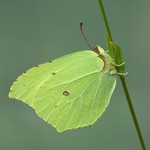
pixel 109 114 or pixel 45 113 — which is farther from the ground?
pixel 109 114

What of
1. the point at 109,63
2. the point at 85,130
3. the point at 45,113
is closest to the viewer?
the point at 109,63

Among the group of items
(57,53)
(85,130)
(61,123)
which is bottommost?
(61,123)

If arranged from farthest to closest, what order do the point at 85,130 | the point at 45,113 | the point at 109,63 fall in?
the point at 85,130 < the point at 45,113 < the point at 109,63

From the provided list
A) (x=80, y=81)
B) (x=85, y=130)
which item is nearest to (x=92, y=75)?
(x=80, y=81)

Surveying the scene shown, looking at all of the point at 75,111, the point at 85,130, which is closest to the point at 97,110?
the point at 75,111

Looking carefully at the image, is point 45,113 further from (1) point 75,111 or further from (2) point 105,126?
(2) point 105,126

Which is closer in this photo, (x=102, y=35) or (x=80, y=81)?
(x=80, y=81)

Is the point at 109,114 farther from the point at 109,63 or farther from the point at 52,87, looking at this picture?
the point at 109,63
